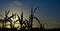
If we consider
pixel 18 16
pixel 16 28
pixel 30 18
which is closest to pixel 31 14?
pixel 30 18

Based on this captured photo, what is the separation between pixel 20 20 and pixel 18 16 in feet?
0.89

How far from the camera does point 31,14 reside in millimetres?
9656

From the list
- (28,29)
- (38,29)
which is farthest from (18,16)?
(38,29)

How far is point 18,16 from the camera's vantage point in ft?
34.7

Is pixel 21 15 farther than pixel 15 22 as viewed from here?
No

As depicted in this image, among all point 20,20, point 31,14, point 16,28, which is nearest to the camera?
point 31,14

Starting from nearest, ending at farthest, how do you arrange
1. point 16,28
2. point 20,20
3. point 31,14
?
1. point 31,14
2. point 20,20
3. point 16,28

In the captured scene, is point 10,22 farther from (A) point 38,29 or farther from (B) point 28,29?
(A) point 38,29

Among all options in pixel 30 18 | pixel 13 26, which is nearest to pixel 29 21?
pixel 30 18

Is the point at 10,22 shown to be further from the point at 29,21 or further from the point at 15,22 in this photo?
the point at 29,21

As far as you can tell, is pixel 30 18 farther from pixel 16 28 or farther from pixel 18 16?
pixel 16 28

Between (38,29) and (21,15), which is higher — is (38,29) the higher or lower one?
Result: the lower one

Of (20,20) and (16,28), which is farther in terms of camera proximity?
(16,28)

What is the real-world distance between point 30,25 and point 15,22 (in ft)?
3.79
